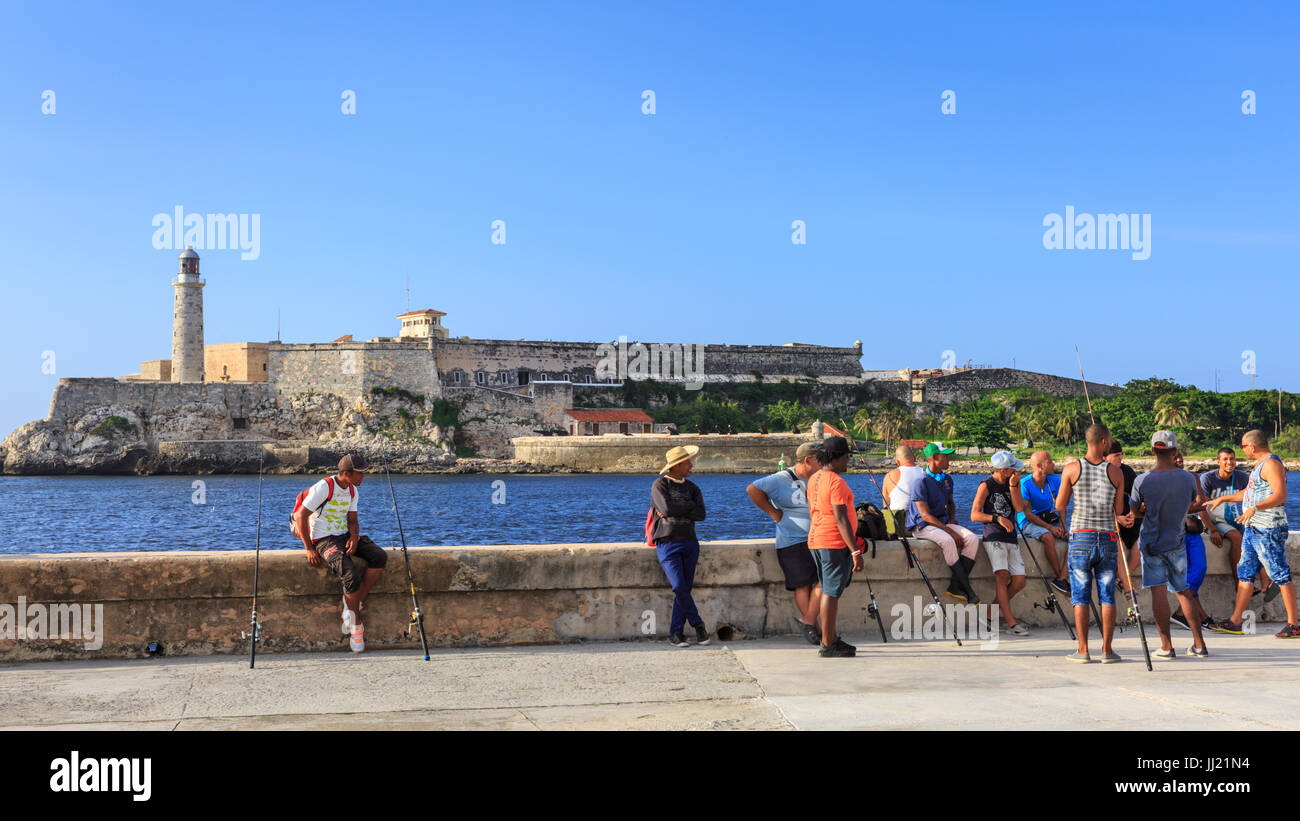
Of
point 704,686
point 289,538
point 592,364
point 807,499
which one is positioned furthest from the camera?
point 592,364

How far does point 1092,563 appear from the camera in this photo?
5973 millimetres

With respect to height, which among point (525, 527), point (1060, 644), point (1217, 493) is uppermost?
point (1217, 493)

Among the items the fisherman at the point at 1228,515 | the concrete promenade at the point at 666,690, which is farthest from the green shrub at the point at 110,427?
the fisherman at the point at 1228,515

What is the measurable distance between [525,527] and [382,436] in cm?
3415

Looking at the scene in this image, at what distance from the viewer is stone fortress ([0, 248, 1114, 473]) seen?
65.6 metres

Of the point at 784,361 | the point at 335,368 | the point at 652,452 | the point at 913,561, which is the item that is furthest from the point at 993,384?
the point at 913,561

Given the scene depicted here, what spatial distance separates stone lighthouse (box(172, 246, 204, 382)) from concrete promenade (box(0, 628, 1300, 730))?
65700mm

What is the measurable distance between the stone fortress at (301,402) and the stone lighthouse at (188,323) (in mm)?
73

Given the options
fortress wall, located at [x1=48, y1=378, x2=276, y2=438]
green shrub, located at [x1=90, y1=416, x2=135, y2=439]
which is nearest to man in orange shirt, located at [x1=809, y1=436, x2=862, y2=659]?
fortress wall, located at [x1=48, y1=378, x2=276, y2=438]

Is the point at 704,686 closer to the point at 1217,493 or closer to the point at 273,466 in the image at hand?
the point at 1217,493

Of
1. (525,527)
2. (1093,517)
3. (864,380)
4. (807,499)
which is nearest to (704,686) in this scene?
(807,499)

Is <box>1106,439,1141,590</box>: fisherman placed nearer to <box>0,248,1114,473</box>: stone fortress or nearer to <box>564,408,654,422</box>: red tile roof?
<box>0,248,1114,473</box>: stone fortress

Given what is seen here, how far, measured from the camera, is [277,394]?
69.1 m

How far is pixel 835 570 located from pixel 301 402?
67496mm
